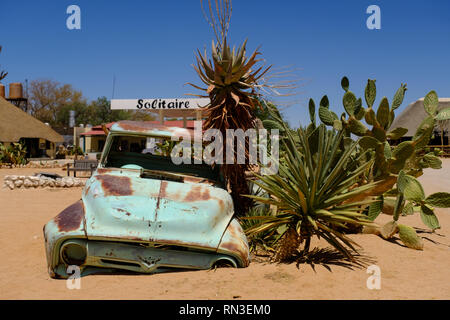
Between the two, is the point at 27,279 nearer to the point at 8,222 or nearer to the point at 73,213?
the point at 73,213

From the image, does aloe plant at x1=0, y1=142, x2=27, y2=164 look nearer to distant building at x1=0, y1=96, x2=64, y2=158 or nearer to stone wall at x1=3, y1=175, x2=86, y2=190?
distant building at x1=0, y1=96, x2=64, y2=158

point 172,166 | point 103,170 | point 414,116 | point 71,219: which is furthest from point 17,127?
point 414,116

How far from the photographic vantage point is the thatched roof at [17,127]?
84.6 ft

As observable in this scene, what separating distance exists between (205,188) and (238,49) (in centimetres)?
218

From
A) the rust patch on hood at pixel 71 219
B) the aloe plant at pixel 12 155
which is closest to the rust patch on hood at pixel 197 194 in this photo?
the rust patch on hood at pixel 71 219

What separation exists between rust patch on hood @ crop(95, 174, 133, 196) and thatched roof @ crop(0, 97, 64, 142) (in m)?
26.3

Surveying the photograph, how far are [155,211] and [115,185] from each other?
2.07 ft

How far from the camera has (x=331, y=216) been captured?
11.8ft

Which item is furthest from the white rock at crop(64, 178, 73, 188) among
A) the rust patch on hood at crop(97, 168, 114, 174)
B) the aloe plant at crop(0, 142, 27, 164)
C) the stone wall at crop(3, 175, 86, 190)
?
the aloe plant at crop(0, 142, 27, 164)

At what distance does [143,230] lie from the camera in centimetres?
301

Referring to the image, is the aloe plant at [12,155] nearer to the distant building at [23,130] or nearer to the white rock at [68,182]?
the distant building at [23,130]

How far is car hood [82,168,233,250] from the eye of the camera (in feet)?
9.83
